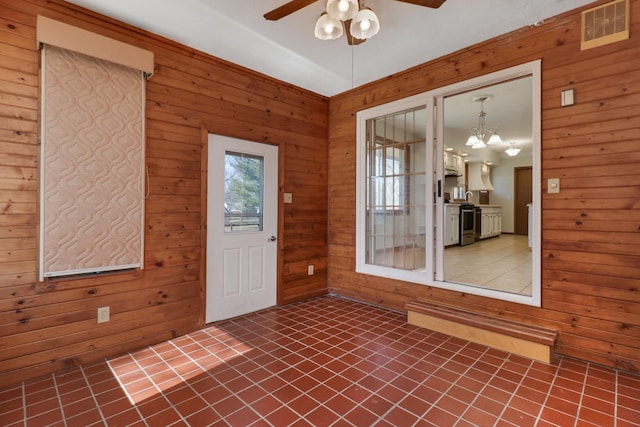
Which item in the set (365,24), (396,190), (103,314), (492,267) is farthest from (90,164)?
(492,267)

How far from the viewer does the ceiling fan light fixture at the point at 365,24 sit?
6.22ft

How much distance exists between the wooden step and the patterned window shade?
109 inches

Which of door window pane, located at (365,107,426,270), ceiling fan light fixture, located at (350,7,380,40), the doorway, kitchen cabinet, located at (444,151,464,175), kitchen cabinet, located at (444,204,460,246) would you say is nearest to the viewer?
ceiling fan light fixture, located at (350,7,380,40)

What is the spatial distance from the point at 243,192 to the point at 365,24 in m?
2.16

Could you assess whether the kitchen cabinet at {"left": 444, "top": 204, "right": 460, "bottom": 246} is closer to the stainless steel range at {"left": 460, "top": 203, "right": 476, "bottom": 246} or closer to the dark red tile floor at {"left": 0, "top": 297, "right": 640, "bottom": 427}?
the stainless steel range at {"left": 460, "top": 203, "right": 476, "bottom": 246}

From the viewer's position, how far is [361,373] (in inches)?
87.6

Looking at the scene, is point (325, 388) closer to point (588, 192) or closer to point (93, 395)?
point (93, 395)

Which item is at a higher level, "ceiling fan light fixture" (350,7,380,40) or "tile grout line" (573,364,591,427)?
"ceiling fan light fixture" (350,7,380,40)

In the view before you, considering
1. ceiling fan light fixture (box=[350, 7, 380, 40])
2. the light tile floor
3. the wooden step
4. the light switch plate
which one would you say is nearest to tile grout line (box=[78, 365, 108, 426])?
the wooden step

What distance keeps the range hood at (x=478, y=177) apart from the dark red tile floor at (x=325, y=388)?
7.67 m

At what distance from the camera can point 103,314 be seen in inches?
98.2

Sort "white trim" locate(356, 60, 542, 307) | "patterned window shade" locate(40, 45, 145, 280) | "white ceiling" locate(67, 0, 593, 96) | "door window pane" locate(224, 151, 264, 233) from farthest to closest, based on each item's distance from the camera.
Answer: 1. "door window pane" locate(224, 151, 264, 233)
2. "white trim" locate(356, 60, 542, 307)
3. "white ceiling" locate(67, 0, 593, 96)
4. "patterned window shade" locate(40, 45, 145, 280)

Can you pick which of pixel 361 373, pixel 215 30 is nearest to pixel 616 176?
pixel 361 373

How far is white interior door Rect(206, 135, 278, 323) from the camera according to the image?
3.21 metres
